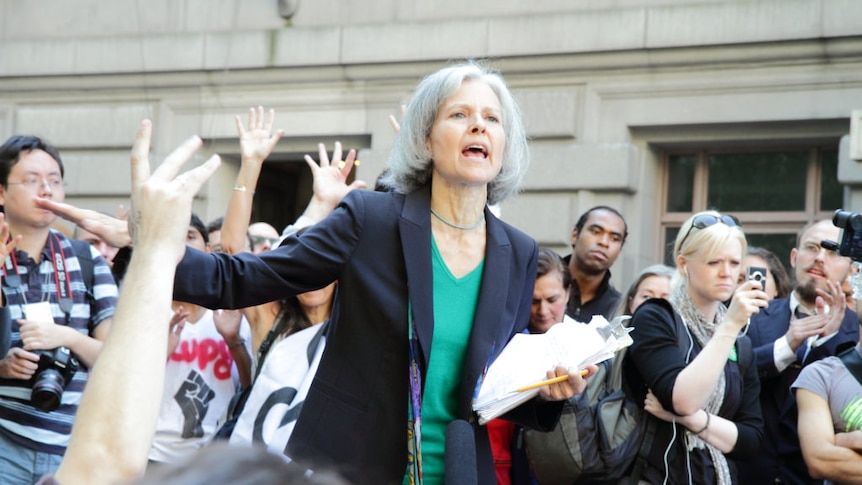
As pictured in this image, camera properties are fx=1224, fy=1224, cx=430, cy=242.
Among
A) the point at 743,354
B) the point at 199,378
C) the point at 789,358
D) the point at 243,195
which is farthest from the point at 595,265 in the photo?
the point at 199,378

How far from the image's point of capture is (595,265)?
20.6ft

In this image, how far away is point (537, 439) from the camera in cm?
455

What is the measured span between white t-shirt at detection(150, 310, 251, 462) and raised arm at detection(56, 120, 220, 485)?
3.47m

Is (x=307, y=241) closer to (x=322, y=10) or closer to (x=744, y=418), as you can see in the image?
(x=744, y=418)

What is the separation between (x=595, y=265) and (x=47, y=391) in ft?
9.53

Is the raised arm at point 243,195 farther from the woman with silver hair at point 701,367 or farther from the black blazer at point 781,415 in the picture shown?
the black blazer at point 781,415

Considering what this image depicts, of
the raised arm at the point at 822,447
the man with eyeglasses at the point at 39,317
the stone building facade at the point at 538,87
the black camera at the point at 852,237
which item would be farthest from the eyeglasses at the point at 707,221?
the stone building facade at the point at 538,87

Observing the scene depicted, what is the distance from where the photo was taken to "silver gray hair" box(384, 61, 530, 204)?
3578mm

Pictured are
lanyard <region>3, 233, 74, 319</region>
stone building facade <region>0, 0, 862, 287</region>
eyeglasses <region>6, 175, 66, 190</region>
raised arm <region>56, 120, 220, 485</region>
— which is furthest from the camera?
stone building facade <region>0, 0, 862, 287</region>

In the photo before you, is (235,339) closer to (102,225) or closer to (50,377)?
(50,377)

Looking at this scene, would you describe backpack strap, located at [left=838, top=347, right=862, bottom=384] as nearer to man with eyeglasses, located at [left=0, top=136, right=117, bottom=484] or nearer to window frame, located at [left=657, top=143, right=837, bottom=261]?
man with eyeglasses, located at [left=0, top=136, right=117, bottom=484]

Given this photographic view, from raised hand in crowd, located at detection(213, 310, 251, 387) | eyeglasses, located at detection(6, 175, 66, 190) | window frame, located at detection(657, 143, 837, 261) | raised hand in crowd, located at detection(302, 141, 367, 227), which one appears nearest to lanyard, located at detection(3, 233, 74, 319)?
eyeglasses, located at detection(6, 175, 66, 190)

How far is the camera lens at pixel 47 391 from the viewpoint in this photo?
4.51 metres

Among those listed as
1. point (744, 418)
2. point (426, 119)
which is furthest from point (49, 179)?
point (744, 418)
